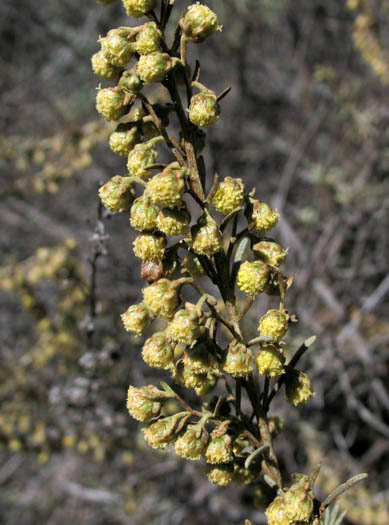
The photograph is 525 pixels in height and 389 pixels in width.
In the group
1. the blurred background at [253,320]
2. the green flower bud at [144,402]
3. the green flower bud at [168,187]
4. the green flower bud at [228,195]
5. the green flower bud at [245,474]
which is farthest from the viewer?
the blurred background at [253,320]

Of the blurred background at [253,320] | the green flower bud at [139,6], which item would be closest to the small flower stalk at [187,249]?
the green flower bud at [139,6]

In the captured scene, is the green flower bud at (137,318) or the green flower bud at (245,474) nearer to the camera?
the green flower bud at (137,318)

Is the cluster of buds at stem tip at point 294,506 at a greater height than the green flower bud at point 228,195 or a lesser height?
lesser

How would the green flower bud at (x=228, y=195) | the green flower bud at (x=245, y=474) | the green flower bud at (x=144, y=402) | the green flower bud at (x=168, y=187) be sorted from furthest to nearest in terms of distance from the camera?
the green flower bud at (x=245, y=474), the green flower bud at (x=144, y=402), the green flower bud at (x=228, y=195), the green flower bud at (x=168, y=187)

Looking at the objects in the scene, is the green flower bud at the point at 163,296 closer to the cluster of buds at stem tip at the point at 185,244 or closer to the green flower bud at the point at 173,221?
the cluster of buds at stem tip at the point at 185,244

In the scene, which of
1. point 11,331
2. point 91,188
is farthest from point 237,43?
point 11,331

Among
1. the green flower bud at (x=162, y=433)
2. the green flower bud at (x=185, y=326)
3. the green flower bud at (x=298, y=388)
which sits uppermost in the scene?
the green flower bud at (x=185, y=326)
